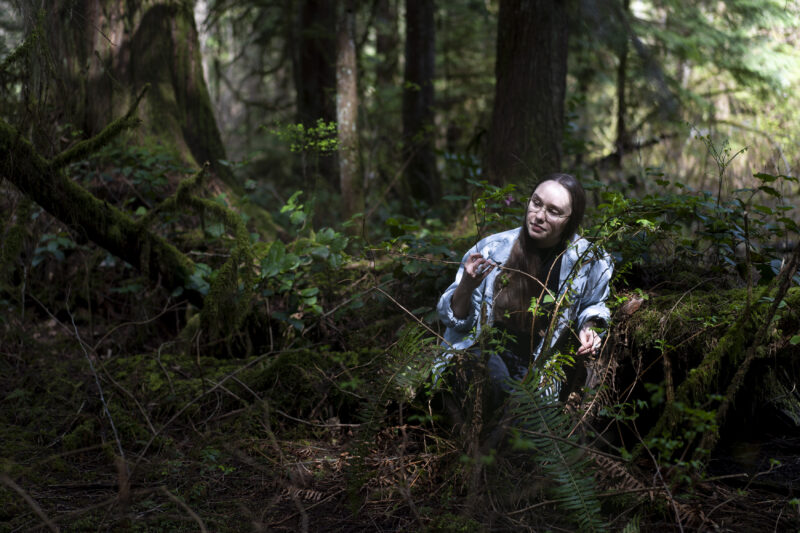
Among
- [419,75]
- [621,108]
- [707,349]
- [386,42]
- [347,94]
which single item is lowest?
[707,349]

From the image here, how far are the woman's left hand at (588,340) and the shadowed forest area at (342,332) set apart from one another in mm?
120

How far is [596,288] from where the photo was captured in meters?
3.40

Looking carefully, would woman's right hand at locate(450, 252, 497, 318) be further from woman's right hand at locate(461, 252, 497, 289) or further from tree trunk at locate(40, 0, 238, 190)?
tree trunk at locate(40, 0, 238, 190)

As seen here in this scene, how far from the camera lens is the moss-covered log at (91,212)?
411 centimetres

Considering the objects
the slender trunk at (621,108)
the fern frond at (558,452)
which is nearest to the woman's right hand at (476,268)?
the fern frond at (558,452)

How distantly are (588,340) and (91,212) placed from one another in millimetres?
3776

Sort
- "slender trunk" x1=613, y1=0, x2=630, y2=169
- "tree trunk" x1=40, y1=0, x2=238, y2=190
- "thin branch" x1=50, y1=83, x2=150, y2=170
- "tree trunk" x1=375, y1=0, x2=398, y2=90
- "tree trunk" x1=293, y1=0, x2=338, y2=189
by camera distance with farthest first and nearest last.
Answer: "tree trunk" x1=375, y1=0, x2=398, y2=90, "tree trunk" x1=293, y1=0, x2=338, y2=189, "slender trunk" x1=613, y1=0, x2=630, y2=169, "tree trunk" x1=40, y1=0, x2=238, y2=190, "thin branch" x1=50, y1=83, x2=150, y2=170

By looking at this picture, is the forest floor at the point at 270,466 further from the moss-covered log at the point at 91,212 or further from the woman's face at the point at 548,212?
the woman's face at the point at 548,212

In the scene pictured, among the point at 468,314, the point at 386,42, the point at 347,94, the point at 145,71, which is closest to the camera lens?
the point at 468,314

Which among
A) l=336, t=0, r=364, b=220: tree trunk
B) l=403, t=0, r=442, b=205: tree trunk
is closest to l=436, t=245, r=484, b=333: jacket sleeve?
l=336, t=0, r=364, b=220: tree trunk

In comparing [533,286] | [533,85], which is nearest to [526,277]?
[533,286]

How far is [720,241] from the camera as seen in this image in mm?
3787

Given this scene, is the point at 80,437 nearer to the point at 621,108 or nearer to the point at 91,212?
the point at 91,212

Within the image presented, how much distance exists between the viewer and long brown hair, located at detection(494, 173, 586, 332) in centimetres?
351
